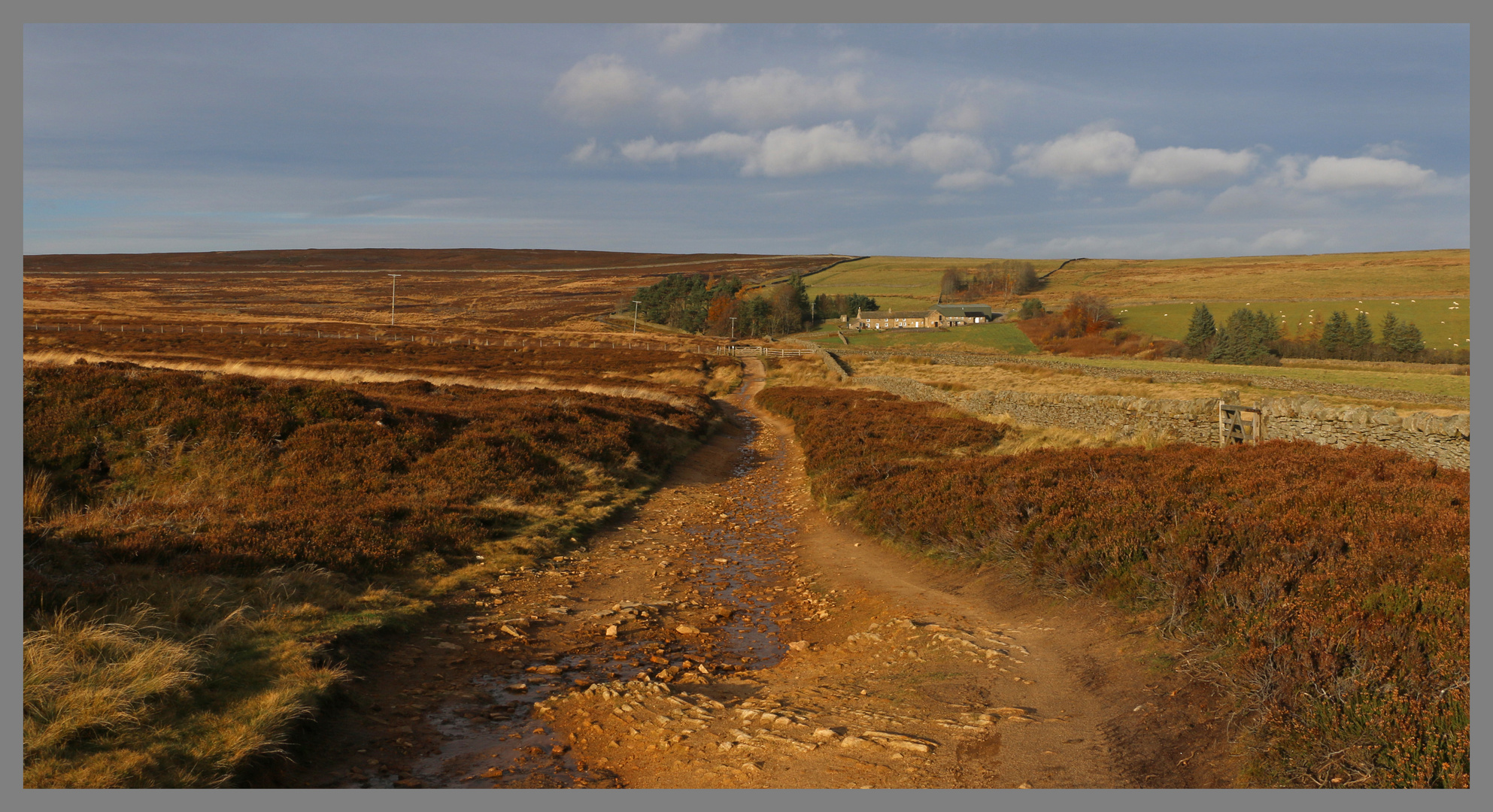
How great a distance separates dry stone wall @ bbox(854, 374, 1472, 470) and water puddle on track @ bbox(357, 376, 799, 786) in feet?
37.6

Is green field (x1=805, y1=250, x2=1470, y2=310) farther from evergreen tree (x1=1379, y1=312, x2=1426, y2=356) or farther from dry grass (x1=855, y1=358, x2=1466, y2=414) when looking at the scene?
dry grass (x1=855, y1=358, x2=1466, y2=414)

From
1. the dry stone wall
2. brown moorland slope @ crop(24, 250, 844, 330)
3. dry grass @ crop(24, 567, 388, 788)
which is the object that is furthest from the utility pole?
dry grass @ crop(24, 567, 388, 788)

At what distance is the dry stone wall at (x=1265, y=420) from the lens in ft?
47.2

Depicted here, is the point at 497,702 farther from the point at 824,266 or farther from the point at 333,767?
the point at 824,266

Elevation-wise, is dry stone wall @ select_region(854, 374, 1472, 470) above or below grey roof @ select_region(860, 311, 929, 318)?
below

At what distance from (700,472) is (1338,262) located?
175036 mm

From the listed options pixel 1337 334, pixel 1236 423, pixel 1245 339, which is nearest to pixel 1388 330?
pixel 1337 334

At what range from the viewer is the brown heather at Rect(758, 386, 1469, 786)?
504cm

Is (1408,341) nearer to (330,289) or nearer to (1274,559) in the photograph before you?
(1274,559)

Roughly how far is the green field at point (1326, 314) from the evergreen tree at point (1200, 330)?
11.5 ft

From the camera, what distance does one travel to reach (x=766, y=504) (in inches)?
671

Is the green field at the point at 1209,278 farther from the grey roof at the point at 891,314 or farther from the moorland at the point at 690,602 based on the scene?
the moorland at the point at 690,602

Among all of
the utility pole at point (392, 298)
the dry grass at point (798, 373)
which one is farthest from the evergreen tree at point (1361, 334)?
the utility pole at point (392, 298)

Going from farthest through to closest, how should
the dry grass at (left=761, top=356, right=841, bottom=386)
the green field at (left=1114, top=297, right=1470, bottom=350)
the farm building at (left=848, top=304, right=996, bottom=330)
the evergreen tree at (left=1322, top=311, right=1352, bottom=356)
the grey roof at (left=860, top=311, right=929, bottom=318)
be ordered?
1. the grey roof at (left=860, top=311, right=929, bottom=318)
2. the farm building at (left=848, top=304, right=996, bottom=330)
3. the green field at (left=1114, top=297, right=1470, bottom=350)
4. the evergreen tree at (left=1322, top=311, right=1352, bottom=356)
5. the dry grass at (left=761, top=356, right=841, bottom=386)
